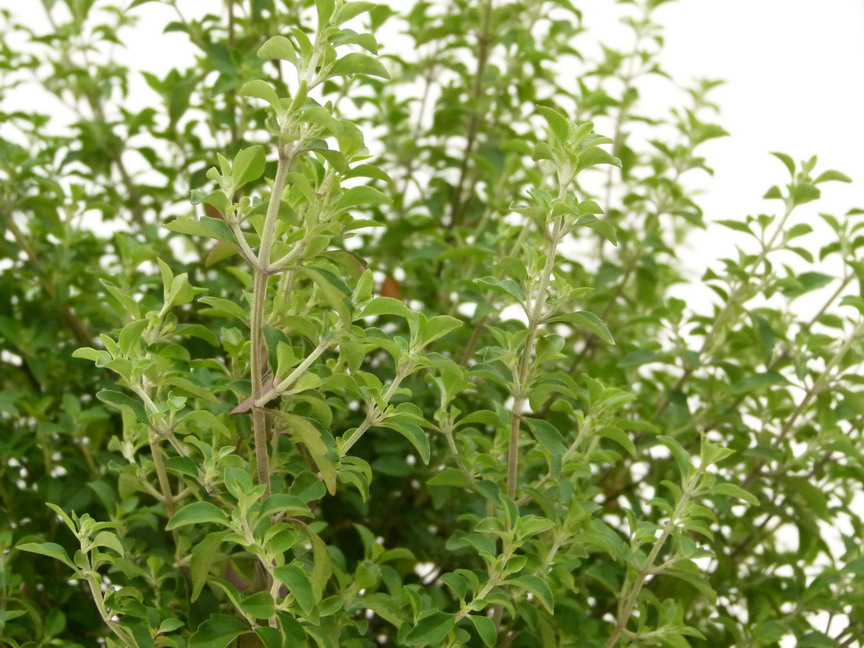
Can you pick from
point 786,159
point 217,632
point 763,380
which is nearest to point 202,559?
point 217,632

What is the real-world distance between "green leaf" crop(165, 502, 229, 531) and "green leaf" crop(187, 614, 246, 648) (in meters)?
0.09

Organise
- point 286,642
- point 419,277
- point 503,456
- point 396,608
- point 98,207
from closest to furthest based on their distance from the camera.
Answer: point 286,642
point 396,608
point 503,456
point 98,207
point 419,277

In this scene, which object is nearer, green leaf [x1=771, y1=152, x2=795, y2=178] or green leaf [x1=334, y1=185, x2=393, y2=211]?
green leaf [x1=334, y1=185, x2=393, y2=211]

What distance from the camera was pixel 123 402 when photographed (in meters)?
0.71

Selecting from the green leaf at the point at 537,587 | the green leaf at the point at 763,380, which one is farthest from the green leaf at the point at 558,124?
the green leaf at the point at 763,380

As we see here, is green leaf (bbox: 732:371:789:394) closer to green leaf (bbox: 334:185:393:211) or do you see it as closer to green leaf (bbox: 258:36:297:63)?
green leaf (bbox: 334:185:393:211)

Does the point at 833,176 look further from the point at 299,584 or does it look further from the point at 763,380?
the point at 299,584

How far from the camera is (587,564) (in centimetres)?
109

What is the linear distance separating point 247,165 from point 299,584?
27 cm

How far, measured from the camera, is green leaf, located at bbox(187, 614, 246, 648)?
0.70 m

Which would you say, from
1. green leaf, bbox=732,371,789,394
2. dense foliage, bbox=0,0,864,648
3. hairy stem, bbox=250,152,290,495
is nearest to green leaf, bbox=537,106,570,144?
dense foliage, bbox=0,0,864,648

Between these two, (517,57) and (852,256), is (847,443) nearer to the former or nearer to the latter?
(852,256)

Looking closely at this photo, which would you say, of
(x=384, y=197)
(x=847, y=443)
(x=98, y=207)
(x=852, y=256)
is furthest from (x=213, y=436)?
(x=852, y=256)

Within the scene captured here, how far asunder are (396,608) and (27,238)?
2.07ft
